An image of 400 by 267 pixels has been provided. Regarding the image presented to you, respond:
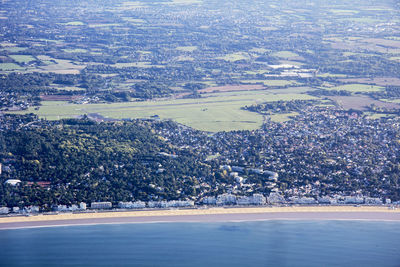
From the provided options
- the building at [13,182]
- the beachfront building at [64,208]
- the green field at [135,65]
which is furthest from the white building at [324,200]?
the green field at [135,65]

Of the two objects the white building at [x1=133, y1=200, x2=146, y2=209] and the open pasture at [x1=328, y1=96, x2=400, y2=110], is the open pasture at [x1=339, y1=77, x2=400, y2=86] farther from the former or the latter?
the white building at [x1=133, y1=200, x2=146, y2=209]

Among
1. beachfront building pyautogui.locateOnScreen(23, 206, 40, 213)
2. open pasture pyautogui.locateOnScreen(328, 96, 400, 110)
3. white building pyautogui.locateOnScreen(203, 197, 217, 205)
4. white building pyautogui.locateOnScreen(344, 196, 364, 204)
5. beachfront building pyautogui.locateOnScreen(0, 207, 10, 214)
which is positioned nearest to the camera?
beachfront building pyautogui.locateOnScreen(0, 207, 10, 214)

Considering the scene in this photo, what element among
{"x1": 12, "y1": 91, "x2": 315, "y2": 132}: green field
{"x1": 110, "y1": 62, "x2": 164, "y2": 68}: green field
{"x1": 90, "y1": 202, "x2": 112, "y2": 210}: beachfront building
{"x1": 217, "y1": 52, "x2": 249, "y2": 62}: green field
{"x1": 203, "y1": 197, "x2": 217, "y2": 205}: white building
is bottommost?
{"x1": 203, "y1": 197, "x2": 217, "y2": 205}: white building

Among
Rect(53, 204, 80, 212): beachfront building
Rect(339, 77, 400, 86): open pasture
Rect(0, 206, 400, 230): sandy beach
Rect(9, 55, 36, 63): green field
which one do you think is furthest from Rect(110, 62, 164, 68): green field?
Rect(0, 206, 400, 230): sandy beach

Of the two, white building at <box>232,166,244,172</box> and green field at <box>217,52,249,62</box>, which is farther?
green field at <box>217,52,249,62</box>

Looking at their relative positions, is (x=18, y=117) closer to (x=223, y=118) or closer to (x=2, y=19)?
(x=223, y=118)

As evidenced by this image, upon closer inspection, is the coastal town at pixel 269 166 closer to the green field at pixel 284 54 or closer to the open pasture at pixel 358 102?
the open pasture at pixel 358 102

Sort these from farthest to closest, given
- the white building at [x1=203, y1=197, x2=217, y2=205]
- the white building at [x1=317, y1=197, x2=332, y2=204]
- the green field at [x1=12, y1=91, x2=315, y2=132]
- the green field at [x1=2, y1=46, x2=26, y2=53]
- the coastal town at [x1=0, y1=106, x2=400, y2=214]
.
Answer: the green field at [x1=2, y1=46, x2=26, y2=53] → the green field at [x1=12, y1=91, x2=315, y2=132] → the white building at [x1=317, y1=197, x2=332, y2=204] → the coastal town at [x1=0, y1=106, x2=400, y2=214] → the white building at [x1=203, y1=197, x2=217, y2=205]
